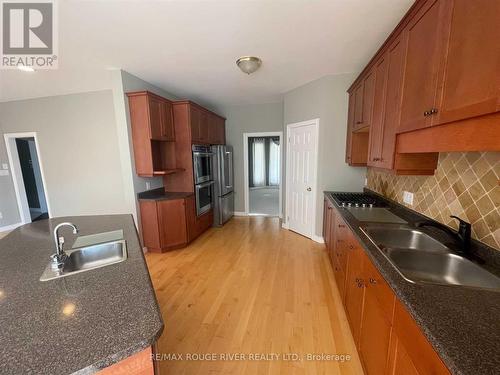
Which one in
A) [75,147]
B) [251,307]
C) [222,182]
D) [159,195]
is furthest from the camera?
[222,182]

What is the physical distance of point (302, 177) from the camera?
3.65 m

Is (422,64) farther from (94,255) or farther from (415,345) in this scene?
(94,255)

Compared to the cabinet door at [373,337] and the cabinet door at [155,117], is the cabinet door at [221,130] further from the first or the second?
the cabinet door at [373,337]

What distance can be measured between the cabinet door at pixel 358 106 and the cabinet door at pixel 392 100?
0.71 metres

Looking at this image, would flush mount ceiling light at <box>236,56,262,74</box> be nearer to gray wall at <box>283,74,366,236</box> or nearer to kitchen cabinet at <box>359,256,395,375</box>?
gray wall at <box>283,74,366,236</box>

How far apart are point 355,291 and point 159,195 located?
3.00m

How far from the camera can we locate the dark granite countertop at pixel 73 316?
62 centimetres

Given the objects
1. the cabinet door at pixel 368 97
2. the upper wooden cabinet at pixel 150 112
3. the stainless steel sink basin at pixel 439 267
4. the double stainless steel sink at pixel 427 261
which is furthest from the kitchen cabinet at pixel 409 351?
the upper wooden cabinet at pixel 150 112

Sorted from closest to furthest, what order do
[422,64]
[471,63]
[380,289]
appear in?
[471,63], [380,289], [422,64]

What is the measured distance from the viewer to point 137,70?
9.10 ft

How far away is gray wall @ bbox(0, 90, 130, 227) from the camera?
3771 millimetres

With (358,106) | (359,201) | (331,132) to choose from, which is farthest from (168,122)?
(359,201)

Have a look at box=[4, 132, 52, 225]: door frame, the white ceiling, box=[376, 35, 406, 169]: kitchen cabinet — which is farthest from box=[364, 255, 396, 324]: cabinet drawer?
box=[4, 132, 52, 225]: door frame

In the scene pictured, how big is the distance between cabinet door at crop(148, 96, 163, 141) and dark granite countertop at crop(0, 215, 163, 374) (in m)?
2.08
